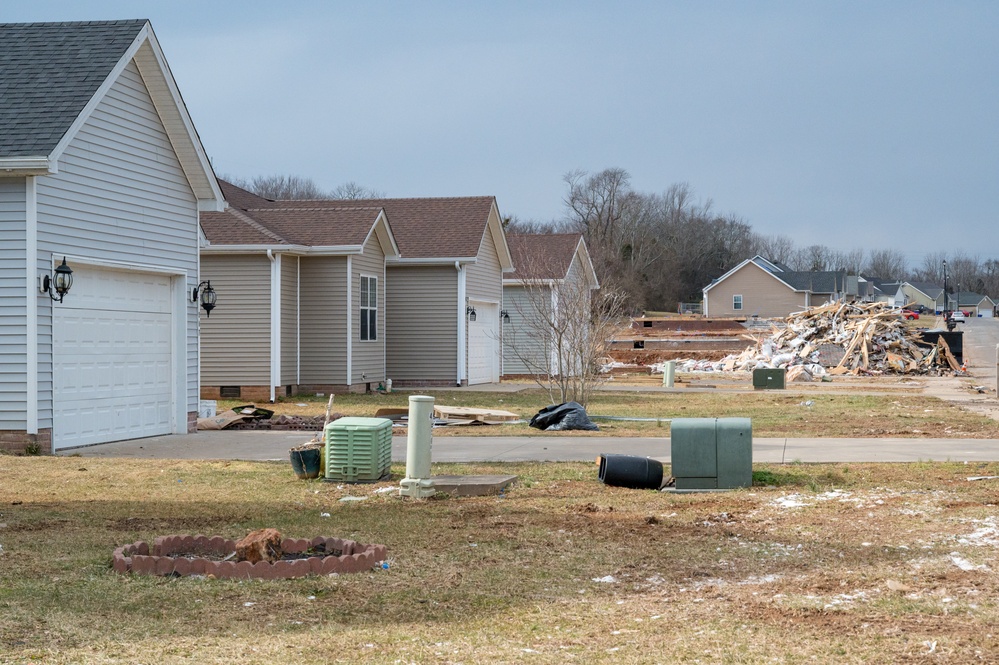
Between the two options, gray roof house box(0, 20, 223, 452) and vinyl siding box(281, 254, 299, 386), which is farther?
vinyl siding box(281, 254, 299, 386)

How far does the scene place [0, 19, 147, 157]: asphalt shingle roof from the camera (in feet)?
47.6

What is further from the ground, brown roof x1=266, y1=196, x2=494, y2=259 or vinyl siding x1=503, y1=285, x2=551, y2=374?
brown roof x1=266, y1=196, x2=494, y2=259

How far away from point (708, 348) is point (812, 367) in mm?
12650

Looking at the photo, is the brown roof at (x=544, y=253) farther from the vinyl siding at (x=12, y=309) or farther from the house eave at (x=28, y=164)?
the house eave at (x=28, y=164)

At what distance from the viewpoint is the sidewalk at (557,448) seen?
14070 mm

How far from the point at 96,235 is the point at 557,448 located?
23.6 ft

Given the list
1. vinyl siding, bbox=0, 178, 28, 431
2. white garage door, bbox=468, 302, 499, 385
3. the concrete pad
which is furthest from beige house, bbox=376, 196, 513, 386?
the concrete pad

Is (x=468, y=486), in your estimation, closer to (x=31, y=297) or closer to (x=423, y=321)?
(x=31, y=297)

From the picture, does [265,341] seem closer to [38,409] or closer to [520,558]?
[38,409]

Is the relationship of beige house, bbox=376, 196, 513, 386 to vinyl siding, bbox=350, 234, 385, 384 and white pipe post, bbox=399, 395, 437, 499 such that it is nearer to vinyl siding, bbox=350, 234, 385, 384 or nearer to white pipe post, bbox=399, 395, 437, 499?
vinyl siding, bbox=350, 234, 385, 384

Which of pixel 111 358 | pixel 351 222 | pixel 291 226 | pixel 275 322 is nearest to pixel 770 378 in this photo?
pixel 351 222

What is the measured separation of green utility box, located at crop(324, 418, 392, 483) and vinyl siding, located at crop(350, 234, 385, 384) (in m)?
15.6

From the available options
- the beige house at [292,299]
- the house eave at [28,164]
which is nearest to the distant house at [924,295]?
the beige house at [292,299]

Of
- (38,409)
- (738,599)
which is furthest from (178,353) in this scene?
(738,599)
